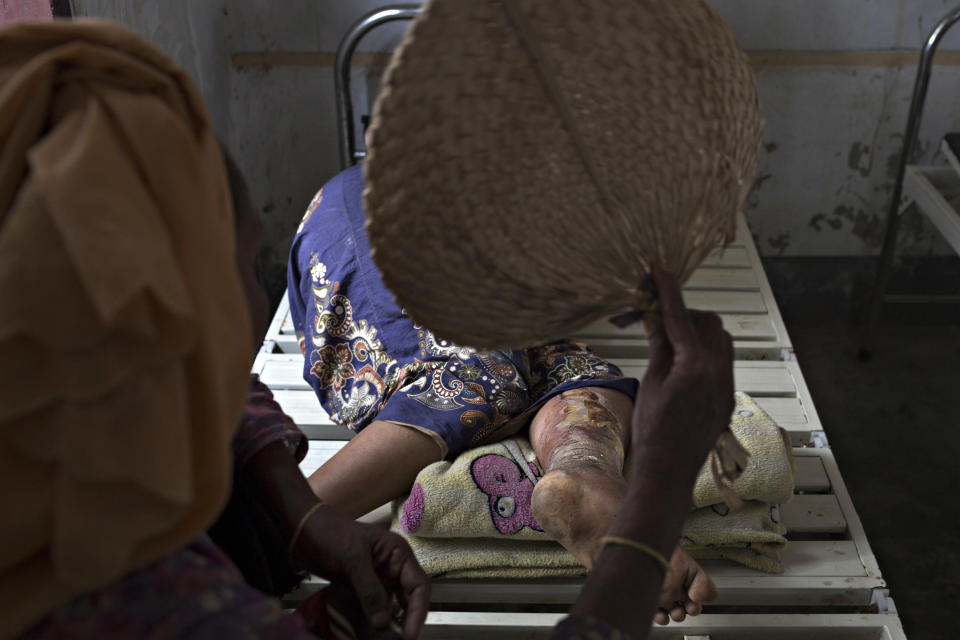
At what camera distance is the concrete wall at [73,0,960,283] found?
8.46 feet

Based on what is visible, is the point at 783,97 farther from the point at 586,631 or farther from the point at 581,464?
the point at 586,631

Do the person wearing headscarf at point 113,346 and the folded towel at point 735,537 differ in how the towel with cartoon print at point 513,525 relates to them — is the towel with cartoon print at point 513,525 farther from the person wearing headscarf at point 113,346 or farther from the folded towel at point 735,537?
the person wearing headscarf at point 113,346

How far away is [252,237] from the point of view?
74 centimetres

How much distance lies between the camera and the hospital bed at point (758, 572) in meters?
1.24

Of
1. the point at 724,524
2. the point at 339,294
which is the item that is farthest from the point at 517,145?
the point at 339,294

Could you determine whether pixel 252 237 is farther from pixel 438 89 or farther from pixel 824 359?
pixel 824 359

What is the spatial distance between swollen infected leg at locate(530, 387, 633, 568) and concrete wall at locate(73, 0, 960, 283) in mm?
1574

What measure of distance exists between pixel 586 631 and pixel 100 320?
43 centimetres

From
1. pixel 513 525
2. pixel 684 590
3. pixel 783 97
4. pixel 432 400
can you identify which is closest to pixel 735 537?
pixel 684 590

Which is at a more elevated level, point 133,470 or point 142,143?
point 142,143

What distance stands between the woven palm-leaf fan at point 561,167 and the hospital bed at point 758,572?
0.38 metres

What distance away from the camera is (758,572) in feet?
4.35

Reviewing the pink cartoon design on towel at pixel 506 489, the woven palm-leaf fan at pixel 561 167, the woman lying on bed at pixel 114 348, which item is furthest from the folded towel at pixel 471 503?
the woman lying on bed at pixel 114 348

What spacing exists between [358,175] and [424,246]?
3.73 ft
